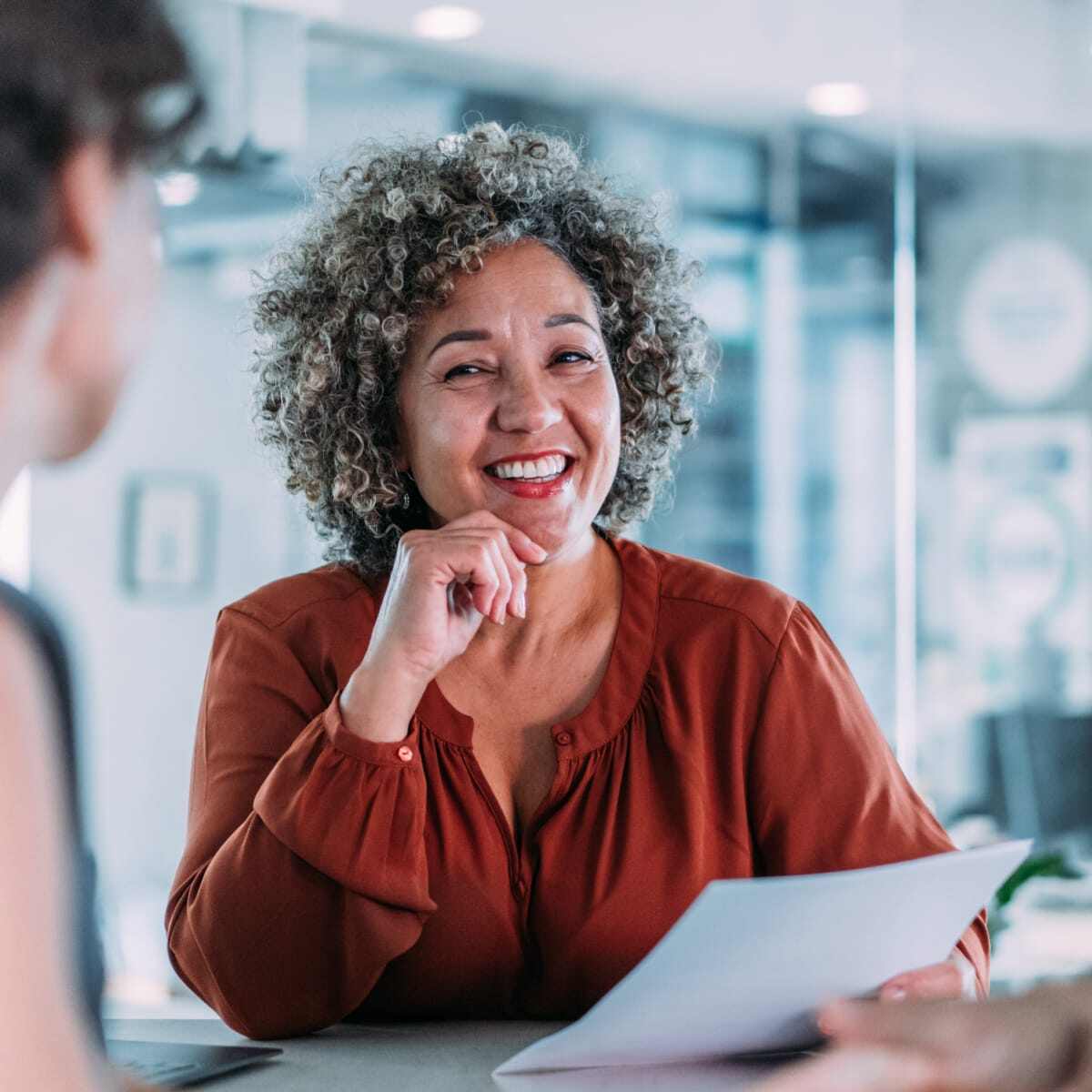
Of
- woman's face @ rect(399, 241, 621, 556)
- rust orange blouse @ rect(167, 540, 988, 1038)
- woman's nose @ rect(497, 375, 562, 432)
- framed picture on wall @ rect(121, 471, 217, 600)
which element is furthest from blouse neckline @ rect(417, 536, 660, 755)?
framed picture on wall @ rect(121, 471, 217, 600)

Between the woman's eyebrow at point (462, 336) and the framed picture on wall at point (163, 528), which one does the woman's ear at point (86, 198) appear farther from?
the framed picture on wall at point (163, 528)

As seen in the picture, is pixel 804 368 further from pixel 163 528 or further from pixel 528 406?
pixel 528 406

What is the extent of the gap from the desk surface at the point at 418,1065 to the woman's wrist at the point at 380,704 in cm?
27

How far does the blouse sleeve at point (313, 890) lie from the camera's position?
1.37 m

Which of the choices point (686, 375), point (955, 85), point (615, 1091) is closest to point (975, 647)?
point (955, 85)

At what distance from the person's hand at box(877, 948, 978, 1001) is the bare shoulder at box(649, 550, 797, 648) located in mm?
492

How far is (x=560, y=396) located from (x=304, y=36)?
11.2ft

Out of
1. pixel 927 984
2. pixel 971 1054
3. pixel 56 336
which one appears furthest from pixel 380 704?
pixel 56 336

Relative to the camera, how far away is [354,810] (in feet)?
4.52

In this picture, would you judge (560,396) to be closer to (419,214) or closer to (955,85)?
(419,214)

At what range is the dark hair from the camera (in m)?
0.53

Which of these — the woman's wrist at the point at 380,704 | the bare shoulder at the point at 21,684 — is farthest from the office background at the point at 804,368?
the bare shoulder at the point at 21,684

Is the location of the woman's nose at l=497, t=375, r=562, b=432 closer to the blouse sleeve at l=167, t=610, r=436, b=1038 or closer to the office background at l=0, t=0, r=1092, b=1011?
the blouse sleeve at l=167, t=610, r=436, b=1038

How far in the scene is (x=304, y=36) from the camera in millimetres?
4652
